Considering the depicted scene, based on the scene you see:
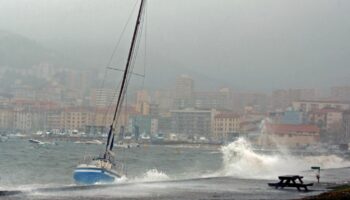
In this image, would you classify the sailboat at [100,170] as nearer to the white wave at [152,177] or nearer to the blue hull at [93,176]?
the blue hull at [93,176]

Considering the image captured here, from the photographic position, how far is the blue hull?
1726 inches

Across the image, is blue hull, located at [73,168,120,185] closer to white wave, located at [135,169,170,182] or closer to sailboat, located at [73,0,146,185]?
sailboat, located at [73,0,146,185]

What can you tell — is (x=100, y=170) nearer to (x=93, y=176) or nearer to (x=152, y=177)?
(x=93, y=176)

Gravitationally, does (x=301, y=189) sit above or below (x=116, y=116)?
below

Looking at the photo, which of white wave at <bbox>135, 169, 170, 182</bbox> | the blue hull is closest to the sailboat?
the blue hull

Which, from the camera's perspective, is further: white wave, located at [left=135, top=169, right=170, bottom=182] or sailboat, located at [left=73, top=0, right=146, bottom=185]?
white wave, located at [left=135, top=169, right=170, bottom=182]

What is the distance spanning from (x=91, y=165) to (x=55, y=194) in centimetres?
1653

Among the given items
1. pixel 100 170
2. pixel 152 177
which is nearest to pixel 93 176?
pixel 100 170

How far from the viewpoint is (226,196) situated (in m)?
30.1

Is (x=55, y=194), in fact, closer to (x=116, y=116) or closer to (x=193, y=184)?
(x=193, y=184)

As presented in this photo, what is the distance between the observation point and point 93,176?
44094 millimetres

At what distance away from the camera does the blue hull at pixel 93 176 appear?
43844 mm

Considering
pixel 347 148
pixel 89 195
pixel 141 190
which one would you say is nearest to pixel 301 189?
pixel 141 190

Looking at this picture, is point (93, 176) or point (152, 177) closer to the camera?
point (93, 176)
